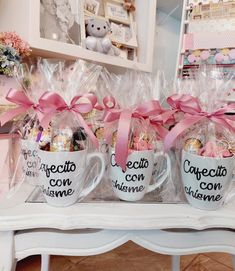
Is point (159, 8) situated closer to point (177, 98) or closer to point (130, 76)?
point (130, 76)

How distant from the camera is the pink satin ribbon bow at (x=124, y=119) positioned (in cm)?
40

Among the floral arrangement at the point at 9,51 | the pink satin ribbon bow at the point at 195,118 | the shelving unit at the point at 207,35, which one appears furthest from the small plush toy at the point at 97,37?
the pink satin ribbon bow at the point at 195,118

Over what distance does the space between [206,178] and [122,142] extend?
0.15 metres

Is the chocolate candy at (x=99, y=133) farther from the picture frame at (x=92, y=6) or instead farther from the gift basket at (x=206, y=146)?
the picture frame at (x=92, y=6)

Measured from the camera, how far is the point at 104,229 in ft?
1.31

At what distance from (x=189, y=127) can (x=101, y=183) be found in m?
0.21

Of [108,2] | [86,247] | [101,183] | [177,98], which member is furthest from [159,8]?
→ [86,247]

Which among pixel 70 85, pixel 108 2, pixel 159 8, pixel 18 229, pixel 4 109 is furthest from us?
pixel 159 8

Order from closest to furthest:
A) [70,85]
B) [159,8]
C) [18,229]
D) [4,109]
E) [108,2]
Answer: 1. [18,229]
2. [70,85]
3. [4,109]
4. [108,2]
5. [159,8]

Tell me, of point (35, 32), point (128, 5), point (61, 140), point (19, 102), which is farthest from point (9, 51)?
point (128, 5)

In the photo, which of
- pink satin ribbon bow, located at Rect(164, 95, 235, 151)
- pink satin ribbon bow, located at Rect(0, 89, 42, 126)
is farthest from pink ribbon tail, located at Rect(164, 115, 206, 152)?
pink satin ribbon bow, located at Rect(0, 89, 42, 126)

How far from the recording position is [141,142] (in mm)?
437

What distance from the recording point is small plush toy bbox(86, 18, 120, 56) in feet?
2.64

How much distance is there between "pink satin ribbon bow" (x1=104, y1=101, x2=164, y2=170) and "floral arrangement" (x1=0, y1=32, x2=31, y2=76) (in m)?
0.30
